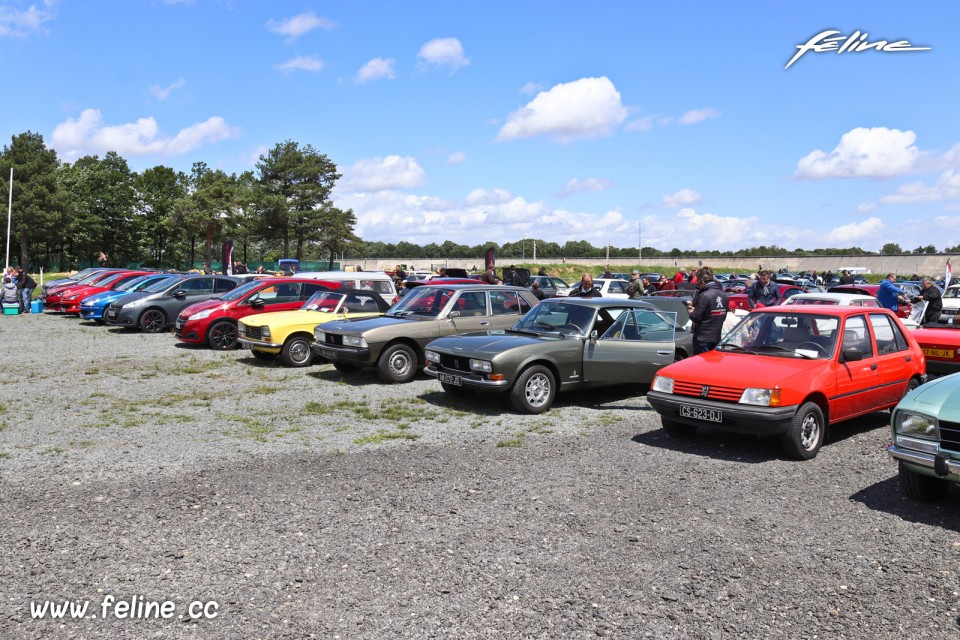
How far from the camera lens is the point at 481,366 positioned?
912 cm

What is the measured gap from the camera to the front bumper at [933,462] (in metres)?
5.10

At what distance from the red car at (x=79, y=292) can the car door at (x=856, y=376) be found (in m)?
22.9

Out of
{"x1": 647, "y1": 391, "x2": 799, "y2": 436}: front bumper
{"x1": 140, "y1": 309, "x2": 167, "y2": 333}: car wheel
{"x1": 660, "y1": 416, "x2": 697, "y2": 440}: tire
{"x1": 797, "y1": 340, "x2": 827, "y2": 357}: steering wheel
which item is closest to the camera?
{"x1": 647, "y1": 391, "x2": 799, "y2": 436}: front bumper

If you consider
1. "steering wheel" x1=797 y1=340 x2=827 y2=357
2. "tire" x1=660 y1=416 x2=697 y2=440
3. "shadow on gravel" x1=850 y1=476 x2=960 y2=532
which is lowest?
"shadow on gravel" x1=850 y1=476 x2=960 y2=532

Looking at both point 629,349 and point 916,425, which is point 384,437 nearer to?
point 629,349

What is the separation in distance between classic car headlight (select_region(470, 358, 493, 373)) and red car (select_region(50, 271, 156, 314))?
62.7 feet

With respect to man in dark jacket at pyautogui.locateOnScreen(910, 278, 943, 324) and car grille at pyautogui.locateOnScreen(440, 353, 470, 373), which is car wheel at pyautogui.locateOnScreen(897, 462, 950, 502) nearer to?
car grille at pyautogui.locateOnScreen(440, 353, 470, 373)

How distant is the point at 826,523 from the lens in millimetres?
5348

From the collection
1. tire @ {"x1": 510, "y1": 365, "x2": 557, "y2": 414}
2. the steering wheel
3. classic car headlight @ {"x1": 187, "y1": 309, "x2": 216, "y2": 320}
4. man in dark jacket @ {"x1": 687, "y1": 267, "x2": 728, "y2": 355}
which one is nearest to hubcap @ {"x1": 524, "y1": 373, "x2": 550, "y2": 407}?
tire @ {"x1": 510, "y1": 365, "x2": 557, "y2": 414}

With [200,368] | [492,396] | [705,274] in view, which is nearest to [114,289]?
[200,368]

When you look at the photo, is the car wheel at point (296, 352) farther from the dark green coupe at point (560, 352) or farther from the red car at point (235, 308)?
the dark green coupe at point (560, 352)

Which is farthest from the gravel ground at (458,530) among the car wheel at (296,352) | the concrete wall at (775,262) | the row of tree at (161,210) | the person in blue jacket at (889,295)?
the concrete wall at (775,262)

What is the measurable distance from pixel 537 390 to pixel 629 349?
4.95 feet

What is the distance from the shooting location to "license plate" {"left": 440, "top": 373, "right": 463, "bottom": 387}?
9.35 m
